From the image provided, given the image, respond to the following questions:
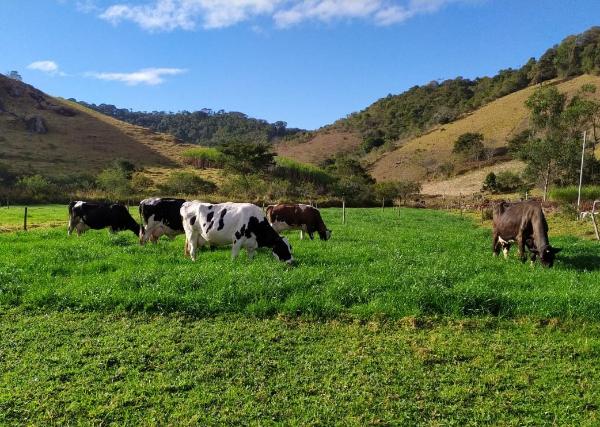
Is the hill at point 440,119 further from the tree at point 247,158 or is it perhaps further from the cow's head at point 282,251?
the cow's head at point 282,251

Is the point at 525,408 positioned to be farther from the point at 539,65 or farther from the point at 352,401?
the point at 539,65

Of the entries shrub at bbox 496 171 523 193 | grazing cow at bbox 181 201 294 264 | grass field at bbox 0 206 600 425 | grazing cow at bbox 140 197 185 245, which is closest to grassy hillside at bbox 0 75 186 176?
shrub at bbox 496 171 523 193

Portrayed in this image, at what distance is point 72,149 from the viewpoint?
95.9 m

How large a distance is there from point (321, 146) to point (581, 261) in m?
143

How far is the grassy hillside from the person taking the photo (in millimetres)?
82812

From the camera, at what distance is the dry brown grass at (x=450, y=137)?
102 meters

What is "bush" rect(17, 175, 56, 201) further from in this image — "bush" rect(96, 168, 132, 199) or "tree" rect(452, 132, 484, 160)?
"tree" rect(452, 132, 484, 160)

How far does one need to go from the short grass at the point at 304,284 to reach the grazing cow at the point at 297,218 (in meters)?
5.46

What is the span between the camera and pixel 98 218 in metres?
19.4

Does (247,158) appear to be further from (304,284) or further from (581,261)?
(304,284)

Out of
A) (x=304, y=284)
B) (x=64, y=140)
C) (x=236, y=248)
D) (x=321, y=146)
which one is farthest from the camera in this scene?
(x=321, y=146)

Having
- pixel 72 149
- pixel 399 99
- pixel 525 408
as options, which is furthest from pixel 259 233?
pixel 399 99

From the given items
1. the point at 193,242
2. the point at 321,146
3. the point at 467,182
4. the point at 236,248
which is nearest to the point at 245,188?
the point at 467,182

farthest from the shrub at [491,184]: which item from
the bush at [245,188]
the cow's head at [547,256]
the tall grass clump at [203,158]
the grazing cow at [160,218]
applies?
the grazing cow at [160,218]
